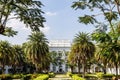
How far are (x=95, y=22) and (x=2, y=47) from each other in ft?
168

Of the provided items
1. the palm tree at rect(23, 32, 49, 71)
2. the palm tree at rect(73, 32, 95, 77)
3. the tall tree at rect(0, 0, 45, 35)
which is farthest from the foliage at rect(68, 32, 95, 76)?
the tall tree at rect(0, 0, 45, 35)

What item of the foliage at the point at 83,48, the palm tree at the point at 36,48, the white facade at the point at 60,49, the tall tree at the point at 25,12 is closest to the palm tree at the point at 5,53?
the palm tree at the point at 36,48

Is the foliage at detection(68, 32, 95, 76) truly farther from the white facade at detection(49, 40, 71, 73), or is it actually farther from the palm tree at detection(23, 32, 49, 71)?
the white facade at detection(49, 40, 71, 73)

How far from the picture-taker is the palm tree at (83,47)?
246 ft

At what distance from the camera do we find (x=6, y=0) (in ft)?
84.8

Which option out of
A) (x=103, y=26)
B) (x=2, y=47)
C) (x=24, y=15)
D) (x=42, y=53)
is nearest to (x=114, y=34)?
(x=103, y=26)

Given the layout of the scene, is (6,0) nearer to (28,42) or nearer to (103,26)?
(103,26)

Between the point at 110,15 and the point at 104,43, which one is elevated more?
the point at 110,15

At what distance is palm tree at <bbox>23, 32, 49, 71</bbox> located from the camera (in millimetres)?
75438

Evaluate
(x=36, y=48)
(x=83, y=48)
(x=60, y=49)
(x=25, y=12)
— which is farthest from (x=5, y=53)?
(x=60, y=49)

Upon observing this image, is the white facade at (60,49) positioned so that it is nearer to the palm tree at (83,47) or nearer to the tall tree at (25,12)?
the palm tree at (83,47)

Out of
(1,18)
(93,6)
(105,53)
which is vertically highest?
(93,6)

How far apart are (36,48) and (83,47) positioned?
10.8 m

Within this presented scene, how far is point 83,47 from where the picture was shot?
7538cm
